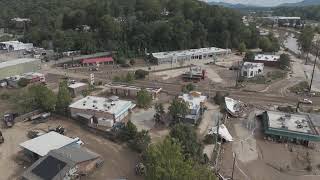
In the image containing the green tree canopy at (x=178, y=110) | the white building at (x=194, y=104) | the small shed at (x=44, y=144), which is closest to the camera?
the small shed at (x=44, y=144)

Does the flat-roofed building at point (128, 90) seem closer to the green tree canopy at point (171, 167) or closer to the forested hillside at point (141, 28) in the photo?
the green tree canopy at point (171, 167)

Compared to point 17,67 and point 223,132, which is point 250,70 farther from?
point 17,67

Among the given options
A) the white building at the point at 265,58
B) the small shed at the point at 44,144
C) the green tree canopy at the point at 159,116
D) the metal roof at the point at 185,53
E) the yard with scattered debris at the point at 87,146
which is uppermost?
the metal roof at the point at 185,53

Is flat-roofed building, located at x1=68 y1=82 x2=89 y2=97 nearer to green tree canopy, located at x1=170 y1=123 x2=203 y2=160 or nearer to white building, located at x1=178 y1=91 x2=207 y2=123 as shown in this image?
white building, located at x1=178 y1=91 x2=207 y2=123

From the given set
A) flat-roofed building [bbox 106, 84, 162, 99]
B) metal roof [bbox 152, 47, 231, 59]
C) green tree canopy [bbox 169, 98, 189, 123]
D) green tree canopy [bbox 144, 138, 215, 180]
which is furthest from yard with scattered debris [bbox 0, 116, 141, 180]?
metal roof [bbox 152, 47, 231, 59]

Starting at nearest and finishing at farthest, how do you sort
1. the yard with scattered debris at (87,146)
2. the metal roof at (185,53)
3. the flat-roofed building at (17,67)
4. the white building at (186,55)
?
1. the yard with scattered debris at (87,146)
2. the flat-roofed building at (17,67)
3. the white building at (186,55)
4. the metal roof at (185,53)

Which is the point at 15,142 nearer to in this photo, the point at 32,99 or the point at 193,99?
the point at 32,99

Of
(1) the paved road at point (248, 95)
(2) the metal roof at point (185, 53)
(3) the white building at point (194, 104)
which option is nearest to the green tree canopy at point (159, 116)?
(3) the white building at point (194, 104)

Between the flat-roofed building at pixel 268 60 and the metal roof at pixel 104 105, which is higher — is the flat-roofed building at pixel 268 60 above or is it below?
above
